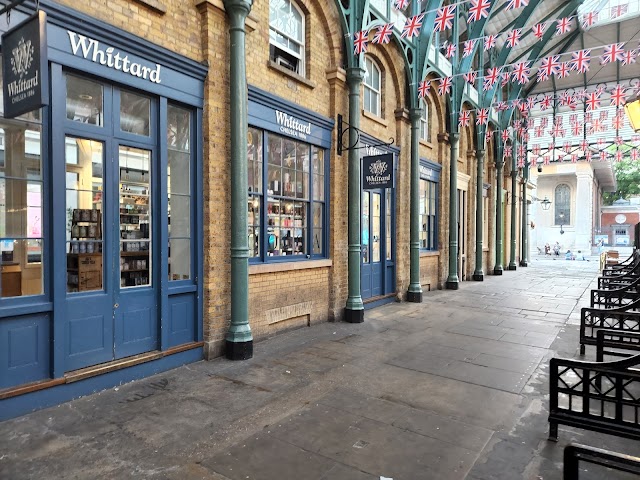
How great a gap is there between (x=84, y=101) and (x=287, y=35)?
4.32m

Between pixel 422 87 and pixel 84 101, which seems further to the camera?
pixel 422 87

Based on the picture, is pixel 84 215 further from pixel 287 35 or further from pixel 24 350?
pixel 287 35

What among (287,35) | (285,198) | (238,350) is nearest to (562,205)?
(287,35)

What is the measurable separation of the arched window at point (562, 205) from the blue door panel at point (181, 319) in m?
47.3

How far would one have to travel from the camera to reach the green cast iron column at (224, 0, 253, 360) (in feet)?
19.8

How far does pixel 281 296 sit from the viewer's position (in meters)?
7.53

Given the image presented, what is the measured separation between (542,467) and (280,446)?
2.18 meters

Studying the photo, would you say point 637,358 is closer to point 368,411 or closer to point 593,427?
point 593,427

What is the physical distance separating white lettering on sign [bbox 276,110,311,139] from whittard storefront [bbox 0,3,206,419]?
176 cm

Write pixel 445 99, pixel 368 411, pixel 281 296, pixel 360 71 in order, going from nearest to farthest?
1. pixel 368 411
2. pixel 281 296
3. pixel 360 71
4. pixel 445 99

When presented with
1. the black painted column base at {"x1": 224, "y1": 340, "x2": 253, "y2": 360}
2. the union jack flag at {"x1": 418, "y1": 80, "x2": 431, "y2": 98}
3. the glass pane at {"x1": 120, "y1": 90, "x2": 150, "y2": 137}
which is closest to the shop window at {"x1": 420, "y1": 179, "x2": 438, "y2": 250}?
the union jack flag at {"x1": 418, "y1": 80, "x2": 431, "y2": 98}

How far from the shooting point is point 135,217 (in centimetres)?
548

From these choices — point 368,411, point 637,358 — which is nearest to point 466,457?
point 368,411

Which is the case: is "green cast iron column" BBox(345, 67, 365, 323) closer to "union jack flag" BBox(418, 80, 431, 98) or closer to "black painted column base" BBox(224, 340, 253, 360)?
"union jack flag" BBox(418, 80, 431, 98)
